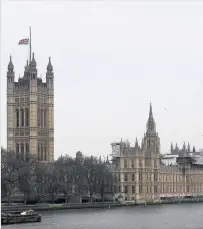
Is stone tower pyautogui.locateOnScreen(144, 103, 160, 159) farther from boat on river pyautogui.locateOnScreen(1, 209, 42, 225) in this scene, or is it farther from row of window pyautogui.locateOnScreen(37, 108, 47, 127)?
boat on river pyautogui.locateOnScreen(1, 209, 42, 225)

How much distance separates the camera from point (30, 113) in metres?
75.0

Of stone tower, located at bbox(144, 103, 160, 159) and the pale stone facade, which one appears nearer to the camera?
the pale stone facade

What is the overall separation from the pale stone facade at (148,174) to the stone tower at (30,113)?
360 inches

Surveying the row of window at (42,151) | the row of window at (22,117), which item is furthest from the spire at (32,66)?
the row of window at (42,151)

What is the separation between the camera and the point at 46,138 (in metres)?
76.2

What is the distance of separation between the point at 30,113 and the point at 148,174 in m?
16.2

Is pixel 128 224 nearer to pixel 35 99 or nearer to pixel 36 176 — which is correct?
pixel 36 176

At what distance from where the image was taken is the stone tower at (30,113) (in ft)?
245

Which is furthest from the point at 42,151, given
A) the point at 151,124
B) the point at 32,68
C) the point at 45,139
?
the point at 151,124

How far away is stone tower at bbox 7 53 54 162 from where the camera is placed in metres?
74.7

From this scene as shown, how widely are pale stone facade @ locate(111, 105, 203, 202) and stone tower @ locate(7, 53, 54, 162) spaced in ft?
30.0

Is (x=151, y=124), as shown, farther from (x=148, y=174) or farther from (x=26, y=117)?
(x=26, y=117)

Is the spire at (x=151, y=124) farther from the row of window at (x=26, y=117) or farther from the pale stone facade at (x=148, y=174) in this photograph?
the row of window at (x=26, y=117)

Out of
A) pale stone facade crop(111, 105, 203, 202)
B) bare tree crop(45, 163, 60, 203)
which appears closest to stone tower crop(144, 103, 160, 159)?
Result: pale stone facade crop(111, 105, 203, 202)
